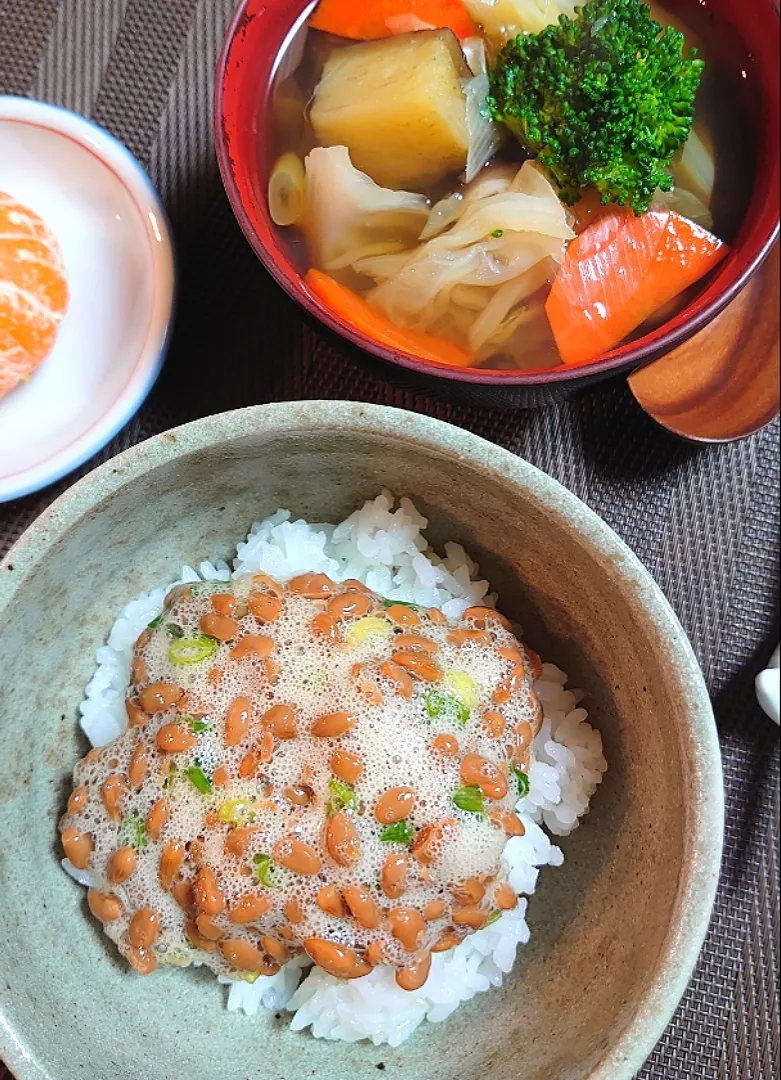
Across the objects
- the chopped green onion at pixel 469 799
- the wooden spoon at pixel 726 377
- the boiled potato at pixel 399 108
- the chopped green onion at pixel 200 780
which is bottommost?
the chopped green onion at pixel 200 780

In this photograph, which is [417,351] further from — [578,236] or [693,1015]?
[693,1015]

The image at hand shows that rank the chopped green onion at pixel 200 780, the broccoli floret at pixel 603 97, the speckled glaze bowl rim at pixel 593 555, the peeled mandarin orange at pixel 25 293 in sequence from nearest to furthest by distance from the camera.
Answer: the speckled glaze bowl rim at pixel 593 555 < the chopped green onion at pixel 200 780 < the broccoli floret at pixel 603 97 < the peeled mandarin orange at pixel 25 293

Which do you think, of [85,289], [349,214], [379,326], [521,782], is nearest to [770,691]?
[521,782]

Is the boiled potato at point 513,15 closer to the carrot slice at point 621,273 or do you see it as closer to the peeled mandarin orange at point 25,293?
the carrot slice at point 621,273

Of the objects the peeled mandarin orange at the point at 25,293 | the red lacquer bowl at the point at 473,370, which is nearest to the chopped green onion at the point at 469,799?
the red lacquer bowl at the point at 473,370

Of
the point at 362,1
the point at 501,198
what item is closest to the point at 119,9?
the point at 362,1

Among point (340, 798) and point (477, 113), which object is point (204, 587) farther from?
point (477, 113)
